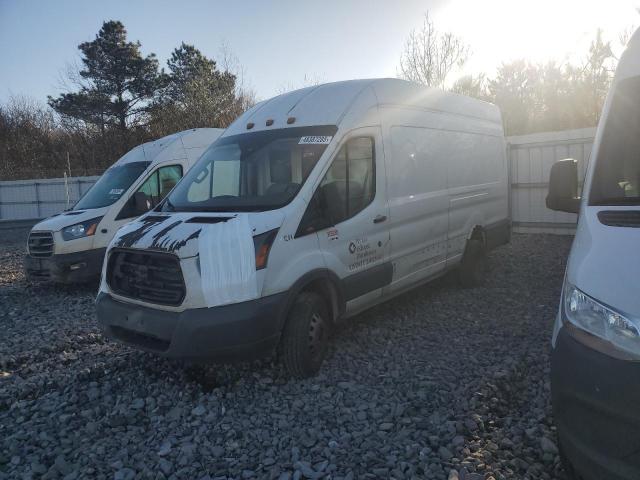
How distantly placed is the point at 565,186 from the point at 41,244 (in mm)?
7556

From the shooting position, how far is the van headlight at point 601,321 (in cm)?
Answer: 211

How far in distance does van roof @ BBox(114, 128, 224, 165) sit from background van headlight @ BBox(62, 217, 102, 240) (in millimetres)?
1491

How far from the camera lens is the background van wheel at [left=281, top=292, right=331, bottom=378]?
4.00 meters

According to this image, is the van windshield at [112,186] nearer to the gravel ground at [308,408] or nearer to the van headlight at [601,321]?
the gravel ground at [308,408]

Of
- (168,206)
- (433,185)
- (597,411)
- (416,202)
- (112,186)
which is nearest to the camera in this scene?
(597,411)

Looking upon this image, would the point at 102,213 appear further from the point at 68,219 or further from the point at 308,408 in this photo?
the point at 308,408

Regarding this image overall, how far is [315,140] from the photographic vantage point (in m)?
4.44

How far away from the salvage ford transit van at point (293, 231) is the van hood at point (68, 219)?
3.62 m

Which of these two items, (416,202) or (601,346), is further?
(416,202)

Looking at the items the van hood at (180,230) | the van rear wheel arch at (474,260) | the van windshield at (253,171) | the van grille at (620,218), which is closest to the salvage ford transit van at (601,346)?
the van grille at (620,218)

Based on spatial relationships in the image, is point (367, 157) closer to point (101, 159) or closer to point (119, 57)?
point (101, 159)

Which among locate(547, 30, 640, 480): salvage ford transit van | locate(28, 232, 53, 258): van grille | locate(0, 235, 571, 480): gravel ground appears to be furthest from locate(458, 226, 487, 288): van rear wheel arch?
locate(28, 232, 53, 258): van grille

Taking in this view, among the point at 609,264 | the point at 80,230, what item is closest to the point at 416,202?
the point at 609,264

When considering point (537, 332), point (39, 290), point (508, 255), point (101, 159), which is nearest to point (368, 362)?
point (537, 332)
